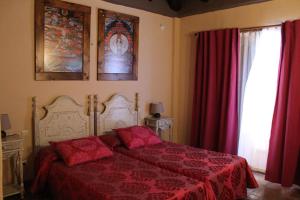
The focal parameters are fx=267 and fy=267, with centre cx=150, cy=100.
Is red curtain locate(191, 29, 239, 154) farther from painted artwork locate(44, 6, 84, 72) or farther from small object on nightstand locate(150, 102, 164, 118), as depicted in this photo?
painted artwork locate(44, 6, 84, 72)

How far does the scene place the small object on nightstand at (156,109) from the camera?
4.36 meters

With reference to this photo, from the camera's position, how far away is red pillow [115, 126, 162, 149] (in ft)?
11.5

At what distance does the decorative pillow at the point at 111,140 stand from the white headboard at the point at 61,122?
28cm

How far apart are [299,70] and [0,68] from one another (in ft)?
11.6

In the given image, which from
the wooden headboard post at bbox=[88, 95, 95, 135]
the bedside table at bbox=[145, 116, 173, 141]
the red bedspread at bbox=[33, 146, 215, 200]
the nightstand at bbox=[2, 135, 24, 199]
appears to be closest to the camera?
the red bedspread at bbox=[33, 146, 215, 200]

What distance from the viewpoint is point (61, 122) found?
11.2ft

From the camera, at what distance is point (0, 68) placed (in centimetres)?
296

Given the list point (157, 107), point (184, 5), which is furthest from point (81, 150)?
point (184, 5)

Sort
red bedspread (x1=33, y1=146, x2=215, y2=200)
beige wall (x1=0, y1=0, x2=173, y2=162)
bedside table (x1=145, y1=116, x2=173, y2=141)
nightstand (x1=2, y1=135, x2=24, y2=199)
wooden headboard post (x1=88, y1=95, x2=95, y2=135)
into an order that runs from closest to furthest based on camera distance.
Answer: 1. red bedspread (x1=33, y1=146, x2=215, y2=200)
2. nightstand (x1=2, y1=135, x2=24, y2=199)
3. beige wall (x1=0, y1=0, x2=173, y2=162)
4. wooden headboard post (x1=88, y1=95, x2=95, y2=135)
5. bedside table (x1=145, y1=116, x2=173, y2=141)

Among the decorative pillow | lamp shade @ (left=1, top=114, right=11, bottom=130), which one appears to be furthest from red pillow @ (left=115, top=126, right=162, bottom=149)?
lamp shade @ (left=1, top=114, right=11, bottom=130)

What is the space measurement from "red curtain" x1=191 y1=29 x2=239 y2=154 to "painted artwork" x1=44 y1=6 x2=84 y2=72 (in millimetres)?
1955

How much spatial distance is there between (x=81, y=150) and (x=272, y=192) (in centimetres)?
237

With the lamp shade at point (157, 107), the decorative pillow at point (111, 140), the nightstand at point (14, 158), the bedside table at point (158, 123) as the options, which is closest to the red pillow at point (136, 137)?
the decorative pillow at point (111, 140)

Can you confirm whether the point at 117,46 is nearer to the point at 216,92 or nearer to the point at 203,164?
the point at 216,92
